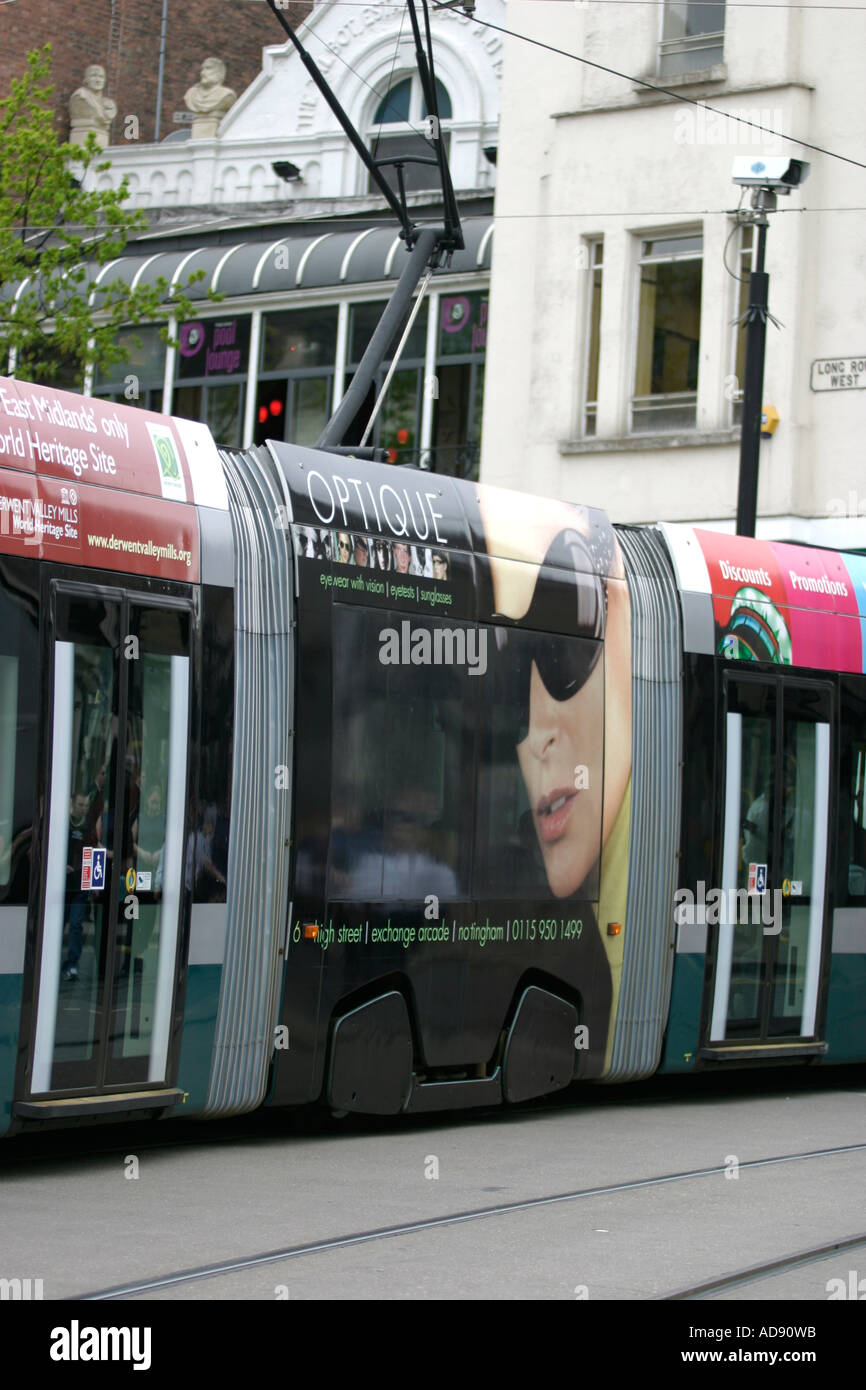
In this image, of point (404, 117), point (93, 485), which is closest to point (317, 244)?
point (404, 117)

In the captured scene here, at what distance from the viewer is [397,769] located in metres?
10.2

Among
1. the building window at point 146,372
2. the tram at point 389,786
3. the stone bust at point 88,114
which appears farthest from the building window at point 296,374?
the tram at point 389,786

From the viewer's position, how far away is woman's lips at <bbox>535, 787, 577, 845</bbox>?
11.0 metres

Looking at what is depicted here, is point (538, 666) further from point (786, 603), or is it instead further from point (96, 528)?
point (96, 528)

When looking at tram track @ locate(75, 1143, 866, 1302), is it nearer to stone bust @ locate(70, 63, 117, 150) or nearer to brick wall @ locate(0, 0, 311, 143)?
brick wall @ locate(0, 0, 311, 143)

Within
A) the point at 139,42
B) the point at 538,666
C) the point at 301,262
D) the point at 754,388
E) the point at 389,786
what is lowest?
the point at 389,786

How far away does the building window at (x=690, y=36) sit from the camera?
2422cm

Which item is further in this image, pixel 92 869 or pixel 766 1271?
pixel 92 869

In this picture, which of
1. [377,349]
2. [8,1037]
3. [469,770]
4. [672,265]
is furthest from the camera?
[672,265]

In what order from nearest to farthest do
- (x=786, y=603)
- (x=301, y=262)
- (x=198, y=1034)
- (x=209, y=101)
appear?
1. (x=198, y=1034)
2. (x=786, y=603)
3. (x=301, y=262)
4. (x=209, y=101)

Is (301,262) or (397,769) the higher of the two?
(301,262)

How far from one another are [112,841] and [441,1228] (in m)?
2.18

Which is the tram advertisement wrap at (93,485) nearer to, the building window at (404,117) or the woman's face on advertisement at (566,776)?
the woman's face on advertisement at (566,776)
